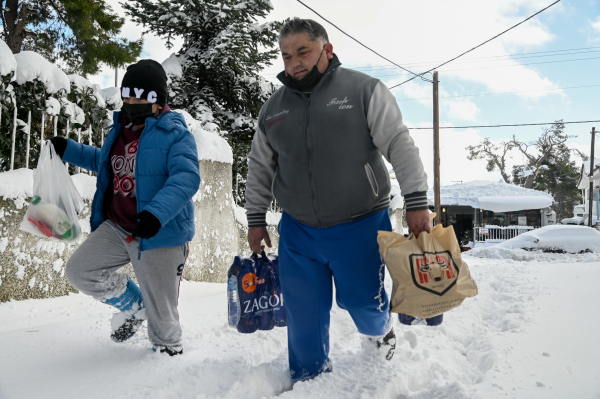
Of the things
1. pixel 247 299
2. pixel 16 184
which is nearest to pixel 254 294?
pixel 247 299

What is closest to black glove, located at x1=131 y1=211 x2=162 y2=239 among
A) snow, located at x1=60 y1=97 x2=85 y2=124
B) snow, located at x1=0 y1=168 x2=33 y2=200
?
snow, located at x1=0 y1=168 x2=33 y2=200

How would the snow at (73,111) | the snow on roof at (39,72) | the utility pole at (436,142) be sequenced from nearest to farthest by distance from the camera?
the snow on roof at (39,72), the snow at (73,111), the utility pole at (436,142)

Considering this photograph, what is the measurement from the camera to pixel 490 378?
2.07 meters

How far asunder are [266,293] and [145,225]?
944 millimetres

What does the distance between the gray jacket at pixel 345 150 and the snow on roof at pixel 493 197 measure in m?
18.0

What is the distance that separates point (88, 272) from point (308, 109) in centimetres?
150

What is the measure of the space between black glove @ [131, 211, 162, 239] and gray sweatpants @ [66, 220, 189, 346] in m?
0.37

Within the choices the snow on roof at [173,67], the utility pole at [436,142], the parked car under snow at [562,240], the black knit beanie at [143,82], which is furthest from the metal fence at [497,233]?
the black knit beanie at [143,82]

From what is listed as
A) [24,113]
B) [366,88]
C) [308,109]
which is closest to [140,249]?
[308,109]

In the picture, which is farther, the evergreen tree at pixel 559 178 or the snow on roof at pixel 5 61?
the evergreen tree at pixel 559 178

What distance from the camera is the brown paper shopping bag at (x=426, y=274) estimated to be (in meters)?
1.89

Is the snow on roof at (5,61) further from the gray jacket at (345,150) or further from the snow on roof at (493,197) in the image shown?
the snow on roof at (493,197)

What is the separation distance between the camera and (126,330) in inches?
98.6

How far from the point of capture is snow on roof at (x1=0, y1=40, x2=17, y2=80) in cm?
330
